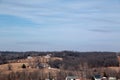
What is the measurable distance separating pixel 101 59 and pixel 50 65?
41.0 ft

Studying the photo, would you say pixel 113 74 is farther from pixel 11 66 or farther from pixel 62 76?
pixel 11 66

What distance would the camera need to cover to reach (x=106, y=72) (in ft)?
200

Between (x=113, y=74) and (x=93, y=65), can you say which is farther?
(x=93, y=65)

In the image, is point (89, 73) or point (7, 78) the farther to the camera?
point (89, 73)

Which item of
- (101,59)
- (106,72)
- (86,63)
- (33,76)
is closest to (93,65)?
(86,63)

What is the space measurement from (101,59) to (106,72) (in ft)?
75.5

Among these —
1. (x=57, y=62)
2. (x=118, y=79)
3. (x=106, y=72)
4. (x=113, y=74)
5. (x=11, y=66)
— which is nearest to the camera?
(x=118, y=79)

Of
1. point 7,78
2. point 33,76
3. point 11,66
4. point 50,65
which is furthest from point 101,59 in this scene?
point 7,78

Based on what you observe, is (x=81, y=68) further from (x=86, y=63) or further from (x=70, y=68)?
(x=86, y=63)

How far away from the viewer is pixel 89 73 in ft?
197

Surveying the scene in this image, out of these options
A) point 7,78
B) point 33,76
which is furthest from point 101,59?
point 7,78

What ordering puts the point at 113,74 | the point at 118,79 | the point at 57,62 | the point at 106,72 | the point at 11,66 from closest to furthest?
the point at 118,79 < the point at 113,74 < the point at 106,72 < the point at 11,66 < the point at 57,62

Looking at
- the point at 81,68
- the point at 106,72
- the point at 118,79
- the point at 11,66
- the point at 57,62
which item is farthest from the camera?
the point at 57,62

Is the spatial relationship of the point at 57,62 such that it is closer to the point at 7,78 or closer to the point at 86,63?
the point at 86,63
